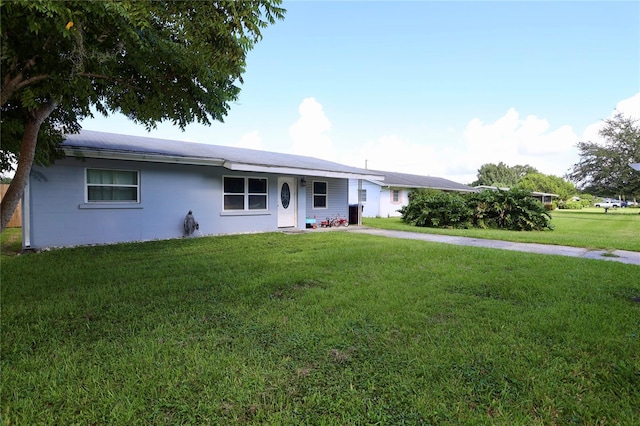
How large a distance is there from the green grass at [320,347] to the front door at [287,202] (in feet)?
24.9

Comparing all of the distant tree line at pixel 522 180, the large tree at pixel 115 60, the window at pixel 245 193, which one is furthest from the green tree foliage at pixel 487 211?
the distant tree line at pixel 522 180

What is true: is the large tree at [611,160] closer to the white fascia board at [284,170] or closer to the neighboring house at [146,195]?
the white fascia board at [284,170]

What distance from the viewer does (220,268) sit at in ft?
21.1

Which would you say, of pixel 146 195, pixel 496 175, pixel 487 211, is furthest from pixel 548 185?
pixel 146 195

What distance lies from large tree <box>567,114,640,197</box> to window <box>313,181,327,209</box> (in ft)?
109

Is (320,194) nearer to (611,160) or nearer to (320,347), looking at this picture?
(320,347)

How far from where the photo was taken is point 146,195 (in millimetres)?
10133

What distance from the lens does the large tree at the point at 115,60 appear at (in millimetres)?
3221

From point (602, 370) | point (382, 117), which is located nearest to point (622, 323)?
point (602, 370)

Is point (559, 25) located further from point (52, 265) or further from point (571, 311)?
point (52, 265)

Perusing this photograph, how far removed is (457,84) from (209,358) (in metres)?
15.4

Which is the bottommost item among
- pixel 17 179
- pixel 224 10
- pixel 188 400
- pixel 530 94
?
pixel 188 400

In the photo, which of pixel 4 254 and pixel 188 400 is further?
pixel 4 254

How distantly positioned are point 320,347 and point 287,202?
432 inches
